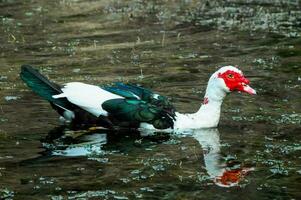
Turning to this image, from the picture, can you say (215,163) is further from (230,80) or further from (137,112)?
(230,80)

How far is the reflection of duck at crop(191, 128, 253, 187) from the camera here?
337 inches

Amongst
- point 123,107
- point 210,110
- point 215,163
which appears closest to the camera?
point 215,163

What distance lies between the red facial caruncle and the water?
476 mm

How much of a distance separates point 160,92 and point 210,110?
2.18 meters

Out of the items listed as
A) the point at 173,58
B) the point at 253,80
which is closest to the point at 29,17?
the point at 173,58

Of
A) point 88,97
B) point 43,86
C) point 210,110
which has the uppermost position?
point 43,86

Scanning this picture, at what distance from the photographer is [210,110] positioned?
435 inches

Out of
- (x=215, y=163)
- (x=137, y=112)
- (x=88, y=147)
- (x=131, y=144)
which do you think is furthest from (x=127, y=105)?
(x=215, y=163)

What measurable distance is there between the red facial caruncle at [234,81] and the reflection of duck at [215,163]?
0.65 meters

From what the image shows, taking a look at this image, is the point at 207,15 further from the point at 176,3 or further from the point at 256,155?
the point at 256,155

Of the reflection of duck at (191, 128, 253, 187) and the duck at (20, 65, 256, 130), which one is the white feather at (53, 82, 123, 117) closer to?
the duck at (20, 65, 256, 130)

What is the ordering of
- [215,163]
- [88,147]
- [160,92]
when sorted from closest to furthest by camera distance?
[215,163] < [88,147] < [160,92]

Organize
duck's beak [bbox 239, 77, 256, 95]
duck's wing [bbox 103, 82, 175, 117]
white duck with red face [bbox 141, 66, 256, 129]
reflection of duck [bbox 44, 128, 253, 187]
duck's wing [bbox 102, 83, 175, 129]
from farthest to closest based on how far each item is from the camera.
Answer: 1. duck's beak [bbox 239, 77, 256, 95]
2. white duck with red face [bbox 141, 66, 256, 129]
3. duck's wing [bbox 103, 82, 175, 117]
4. duck's wing [bbox 102, 83, 175, 129]
5. reflection of duck [bbox 44, 128, 253, 187]

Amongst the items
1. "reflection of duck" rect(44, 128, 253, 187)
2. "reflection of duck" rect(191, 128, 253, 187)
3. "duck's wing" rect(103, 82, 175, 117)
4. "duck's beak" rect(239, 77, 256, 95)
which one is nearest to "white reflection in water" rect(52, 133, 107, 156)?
"reflection of duck" rect(44, 128, 253, 187)
